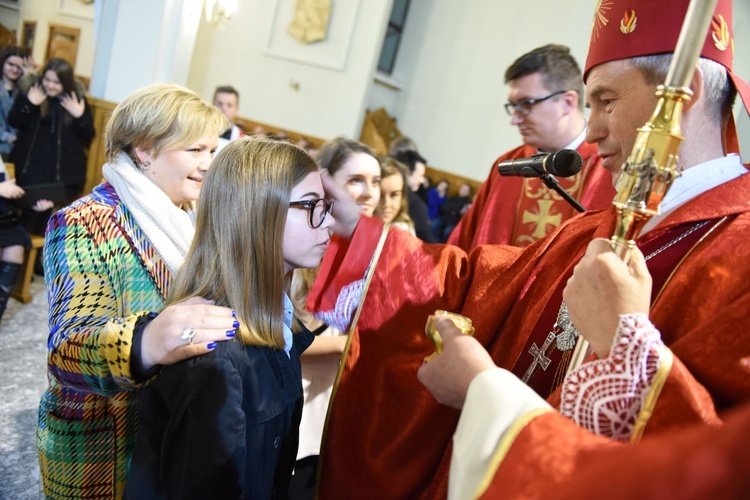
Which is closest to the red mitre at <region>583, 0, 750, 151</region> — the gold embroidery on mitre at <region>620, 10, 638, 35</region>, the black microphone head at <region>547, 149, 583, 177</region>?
the gold embroidery on mitre at <region>620, 10, 638, 35</region>

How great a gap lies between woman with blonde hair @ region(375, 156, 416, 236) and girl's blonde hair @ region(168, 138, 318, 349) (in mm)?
2008

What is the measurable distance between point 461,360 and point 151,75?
6.28 metres

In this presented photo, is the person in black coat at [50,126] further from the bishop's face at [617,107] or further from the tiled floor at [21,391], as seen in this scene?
the bishop's face at [617,107]

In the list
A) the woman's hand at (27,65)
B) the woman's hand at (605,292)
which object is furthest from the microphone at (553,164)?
the woman's hand at (27,65)

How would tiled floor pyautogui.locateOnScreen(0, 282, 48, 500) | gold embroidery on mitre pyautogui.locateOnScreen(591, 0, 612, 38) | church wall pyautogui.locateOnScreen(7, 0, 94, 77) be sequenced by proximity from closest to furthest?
gold embroidery on mitre pyautogui.locateOnScreen(591, 0, 612, 38)
tiled floor pyautogui.locateOnScreen(0, 282, 48, 500)
church wall pyautogui.locateOnScreen(7, 0, 94, 77)

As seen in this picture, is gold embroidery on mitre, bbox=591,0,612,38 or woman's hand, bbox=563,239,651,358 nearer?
woman's hand, bbox=563,239,651,358

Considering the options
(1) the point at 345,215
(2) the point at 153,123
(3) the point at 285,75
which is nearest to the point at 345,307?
(1) the point at 345,215

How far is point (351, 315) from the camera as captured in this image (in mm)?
1707

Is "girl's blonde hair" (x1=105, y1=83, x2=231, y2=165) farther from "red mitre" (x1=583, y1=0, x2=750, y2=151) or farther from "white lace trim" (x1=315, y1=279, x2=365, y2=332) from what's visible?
"red mitre" (x1=583, y1=0, x2=750, y2=151)

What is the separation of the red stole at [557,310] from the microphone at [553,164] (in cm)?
23

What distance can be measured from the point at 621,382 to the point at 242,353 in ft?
2.62

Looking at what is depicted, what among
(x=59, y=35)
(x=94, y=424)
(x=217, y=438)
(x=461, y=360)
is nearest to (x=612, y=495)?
(x=461, y=360)

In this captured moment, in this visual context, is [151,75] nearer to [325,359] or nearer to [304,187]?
[325,359]

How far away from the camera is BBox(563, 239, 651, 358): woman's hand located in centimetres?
88
